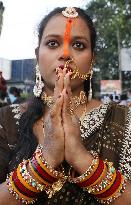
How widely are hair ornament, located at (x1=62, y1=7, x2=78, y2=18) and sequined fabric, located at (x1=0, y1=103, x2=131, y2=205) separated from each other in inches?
21.1

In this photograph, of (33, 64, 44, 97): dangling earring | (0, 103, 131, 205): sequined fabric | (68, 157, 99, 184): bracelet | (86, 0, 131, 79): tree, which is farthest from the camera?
(86, 0, 131, 79): tree

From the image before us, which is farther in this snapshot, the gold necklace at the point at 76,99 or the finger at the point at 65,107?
the gold necklace at the point at 76,99

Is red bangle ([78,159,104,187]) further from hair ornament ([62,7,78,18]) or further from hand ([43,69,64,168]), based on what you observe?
hair ornament ([62,7,78,18])

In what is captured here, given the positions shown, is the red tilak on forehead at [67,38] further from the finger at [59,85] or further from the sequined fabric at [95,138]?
the sequined fabric at [95,138]

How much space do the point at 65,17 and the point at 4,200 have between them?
39.8 inches

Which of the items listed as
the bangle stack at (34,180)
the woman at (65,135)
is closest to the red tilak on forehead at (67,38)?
the woman at (65,135)

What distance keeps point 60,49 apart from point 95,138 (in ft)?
1.64

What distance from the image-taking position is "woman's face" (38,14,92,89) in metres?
2.30

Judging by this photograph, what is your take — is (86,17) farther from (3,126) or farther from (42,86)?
(3,126)

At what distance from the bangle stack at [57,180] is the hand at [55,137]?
4cm

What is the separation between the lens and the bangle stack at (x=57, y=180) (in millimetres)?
1978

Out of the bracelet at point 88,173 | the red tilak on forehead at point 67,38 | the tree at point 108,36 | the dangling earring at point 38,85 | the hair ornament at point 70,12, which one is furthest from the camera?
the tree at point 108,36

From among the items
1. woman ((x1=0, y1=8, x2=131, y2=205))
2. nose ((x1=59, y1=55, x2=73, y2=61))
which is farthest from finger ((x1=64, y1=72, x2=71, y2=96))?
nose ((x1=59, y1=55, x2=73, y2=61))

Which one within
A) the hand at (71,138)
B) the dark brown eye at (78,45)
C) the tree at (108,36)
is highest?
the tree at (108,36)
